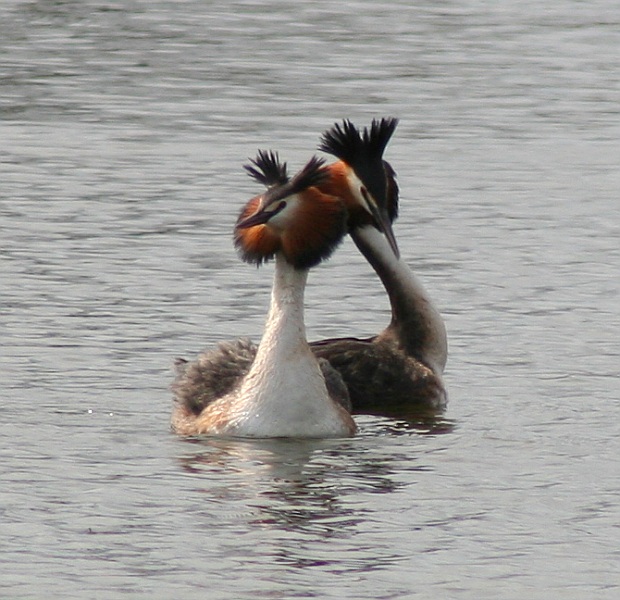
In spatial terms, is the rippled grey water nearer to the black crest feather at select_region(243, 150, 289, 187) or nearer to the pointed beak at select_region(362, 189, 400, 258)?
the pointed beak at select_region(362, 189, 400, 258)

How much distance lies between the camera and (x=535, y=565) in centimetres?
923

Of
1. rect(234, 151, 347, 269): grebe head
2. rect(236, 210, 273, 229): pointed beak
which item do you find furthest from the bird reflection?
rect(236, 210, 273, 229): pointed beak

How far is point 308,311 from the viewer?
14945mm

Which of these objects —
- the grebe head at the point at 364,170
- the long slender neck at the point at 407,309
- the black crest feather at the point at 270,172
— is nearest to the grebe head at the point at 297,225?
the black crest feather at the point at 270,172

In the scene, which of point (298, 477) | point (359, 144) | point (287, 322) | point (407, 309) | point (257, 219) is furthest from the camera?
point (407, 309)

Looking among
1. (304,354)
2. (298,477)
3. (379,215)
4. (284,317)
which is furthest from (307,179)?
(379,215)

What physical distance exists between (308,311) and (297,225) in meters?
3.44

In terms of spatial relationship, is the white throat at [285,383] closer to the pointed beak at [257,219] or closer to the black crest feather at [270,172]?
the pointed beak at [257,219]

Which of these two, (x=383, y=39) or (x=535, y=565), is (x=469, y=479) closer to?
(x=535, y=565)

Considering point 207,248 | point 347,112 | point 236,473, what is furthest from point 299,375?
point 347,112

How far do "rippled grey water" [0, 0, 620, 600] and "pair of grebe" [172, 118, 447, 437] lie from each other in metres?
0.19

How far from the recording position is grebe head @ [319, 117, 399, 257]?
13.4 meters

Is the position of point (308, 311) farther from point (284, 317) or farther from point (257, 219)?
point (257, 219)

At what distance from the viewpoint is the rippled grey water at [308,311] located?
9.41 metres
